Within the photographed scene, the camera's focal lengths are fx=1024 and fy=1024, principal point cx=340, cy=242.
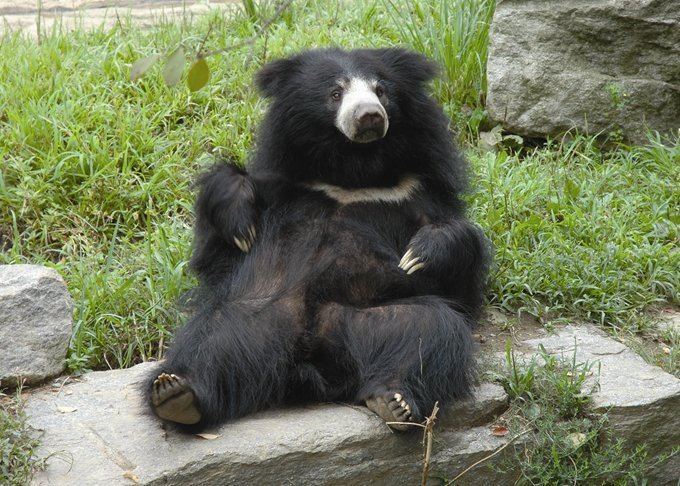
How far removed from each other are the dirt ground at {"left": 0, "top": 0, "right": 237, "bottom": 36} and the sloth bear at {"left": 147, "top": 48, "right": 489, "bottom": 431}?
3.39 m

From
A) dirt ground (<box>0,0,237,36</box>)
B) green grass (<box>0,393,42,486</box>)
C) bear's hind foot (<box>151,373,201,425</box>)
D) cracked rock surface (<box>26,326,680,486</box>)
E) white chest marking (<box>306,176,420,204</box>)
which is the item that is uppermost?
dirt ground (<box>0,0,237,36</box>)

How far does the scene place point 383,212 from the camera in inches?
170

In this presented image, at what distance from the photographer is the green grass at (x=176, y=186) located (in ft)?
15.7

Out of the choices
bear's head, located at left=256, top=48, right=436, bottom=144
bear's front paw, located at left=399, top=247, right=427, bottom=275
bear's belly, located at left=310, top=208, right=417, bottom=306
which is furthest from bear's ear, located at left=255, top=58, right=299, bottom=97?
bear's front paw, located at left=399, top=247, right=427, bottom=275

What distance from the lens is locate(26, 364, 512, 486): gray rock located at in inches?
137

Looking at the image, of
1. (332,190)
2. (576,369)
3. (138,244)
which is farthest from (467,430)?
(138,244)

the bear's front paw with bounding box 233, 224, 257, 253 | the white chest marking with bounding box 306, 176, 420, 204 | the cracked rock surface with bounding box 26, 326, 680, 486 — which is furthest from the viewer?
the white chest marking with bounding box 306, 176, 420, 204

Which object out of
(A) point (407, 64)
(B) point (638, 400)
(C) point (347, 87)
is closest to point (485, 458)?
(B) point (638, 400)

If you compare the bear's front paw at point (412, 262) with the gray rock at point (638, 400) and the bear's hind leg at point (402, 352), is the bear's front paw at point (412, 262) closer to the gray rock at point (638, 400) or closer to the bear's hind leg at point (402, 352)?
the bear's hind leg at point (402, 352)

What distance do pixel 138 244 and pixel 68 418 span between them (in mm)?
1609

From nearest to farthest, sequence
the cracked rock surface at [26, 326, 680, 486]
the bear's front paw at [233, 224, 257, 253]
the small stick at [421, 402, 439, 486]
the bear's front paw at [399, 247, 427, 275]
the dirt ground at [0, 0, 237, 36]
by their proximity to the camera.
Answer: the small stick at [421, 402, 439, 486]
the cracked rock surface at [26, 326, 680, 486]
the bear's front paw at [399, 247, 427, 275]
the bear's front paw at [233, 224, 257, 253]
the dirt ground at [0, 0, 237, 36]

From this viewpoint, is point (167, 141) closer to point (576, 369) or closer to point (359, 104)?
point (359, 104)

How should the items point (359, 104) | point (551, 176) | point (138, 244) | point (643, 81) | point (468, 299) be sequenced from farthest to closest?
point (643, 81) < point (551, 176) < point (138, 244) < point (468, 299) < point (359, 104)

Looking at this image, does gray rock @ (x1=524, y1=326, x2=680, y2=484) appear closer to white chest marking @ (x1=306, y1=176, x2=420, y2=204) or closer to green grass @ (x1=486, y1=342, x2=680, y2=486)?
green grass @ (x1=486, y1=342, x2=680, y2=486)
